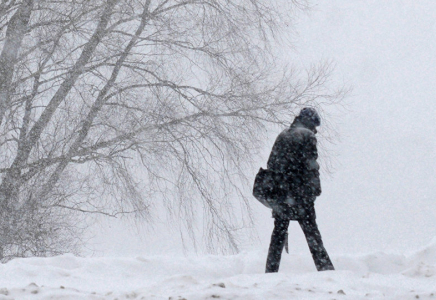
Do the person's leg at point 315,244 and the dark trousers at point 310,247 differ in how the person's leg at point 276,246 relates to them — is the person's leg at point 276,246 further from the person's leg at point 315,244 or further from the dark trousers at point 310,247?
the person's leg at point 315,244

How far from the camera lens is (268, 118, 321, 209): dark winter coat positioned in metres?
4.90

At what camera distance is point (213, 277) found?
535 cm

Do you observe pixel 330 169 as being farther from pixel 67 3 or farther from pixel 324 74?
pixel 67 3

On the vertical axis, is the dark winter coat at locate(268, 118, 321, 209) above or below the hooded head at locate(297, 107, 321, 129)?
below

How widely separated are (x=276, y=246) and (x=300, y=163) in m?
0.75

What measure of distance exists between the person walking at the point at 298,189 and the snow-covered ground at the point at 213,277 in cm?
27

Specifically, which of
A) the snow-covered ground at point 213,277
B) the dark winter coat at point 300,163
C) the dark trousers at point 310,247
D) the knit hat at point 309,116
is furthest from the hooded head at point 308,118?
the snow-covered ground at point 213,277

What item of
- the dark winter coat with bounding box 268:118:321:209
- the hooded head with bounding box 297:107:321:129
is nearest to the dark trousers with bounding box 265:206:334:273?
the dark winter coat with bounding box 268:118:321:209

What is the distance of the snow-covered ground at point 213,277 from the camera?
12.4 ft

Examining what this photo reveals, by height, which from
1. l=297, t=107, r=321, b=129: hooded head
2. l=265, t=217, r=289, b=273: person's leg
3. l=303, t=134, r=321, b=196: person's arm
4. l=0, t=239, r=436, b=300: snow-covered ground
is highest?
l=297, t=107, r=321, b=129: hooded head

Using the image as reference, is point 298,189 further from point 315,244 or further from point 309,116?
point 309,116

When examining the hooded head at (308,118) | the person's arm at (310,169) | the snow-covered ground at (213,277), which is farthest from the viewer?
the hooded head at (308,118)

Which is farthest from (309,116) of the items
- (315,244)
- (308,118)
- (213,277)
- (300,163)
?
(213,277)

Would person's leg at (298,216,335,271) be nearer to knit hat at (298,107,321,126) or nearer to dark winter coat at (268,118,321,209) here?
dark winter coat at (268,118,321,209)
